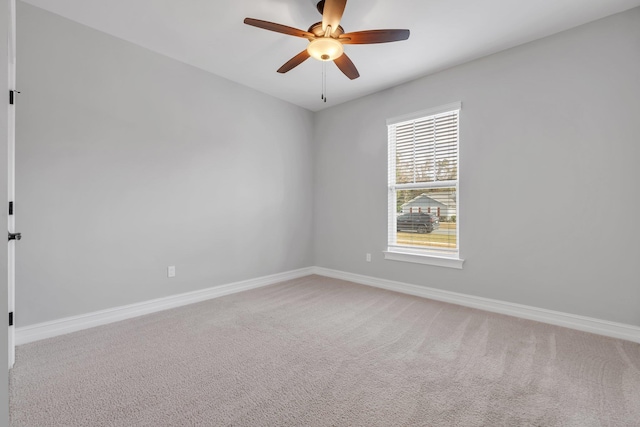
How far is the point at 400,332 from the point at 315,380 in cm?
105

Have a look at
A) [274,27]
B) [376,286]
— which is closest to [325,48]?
[274,27]

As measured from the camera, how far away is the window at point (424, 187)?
3381mm

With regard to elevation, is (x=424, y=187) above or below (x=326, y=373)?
→ above

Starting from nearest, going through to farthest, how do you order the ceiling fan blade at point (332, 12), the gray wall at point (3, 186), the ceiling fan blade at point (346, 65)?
the gray wall at point (3, 186) → the ceiling fan blade at point (332, 12) → the ceiling fan blade at point (346, 65)

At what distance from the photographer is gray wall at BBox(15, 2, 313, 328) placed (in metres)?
2.36

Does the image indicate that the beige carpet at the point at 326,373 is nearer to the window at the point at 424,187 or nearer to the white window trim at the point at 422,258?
the white window trim at the point at 422,258

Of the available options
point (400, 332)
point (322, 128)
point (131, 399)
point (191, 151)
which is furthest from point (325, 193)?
point (131, 399)

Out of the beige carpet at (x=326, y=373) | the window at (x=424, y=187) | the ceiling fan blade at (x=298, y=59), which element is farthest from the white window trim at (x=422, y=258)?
the ceiling fan blade at (x=298, y=59)

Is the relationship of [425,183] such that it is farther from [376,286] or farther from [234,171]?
[234,171]

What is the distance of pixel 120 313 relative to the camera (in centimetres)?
278

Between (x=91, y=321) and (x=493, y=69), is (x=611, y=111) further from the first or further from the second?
(x=91, y=321)

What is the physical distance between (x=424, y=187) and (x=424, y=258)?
905 mm

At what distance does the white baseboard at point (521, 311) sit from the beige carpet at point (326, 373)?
0.12m

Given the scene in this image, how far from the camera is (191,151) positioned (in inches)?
130
